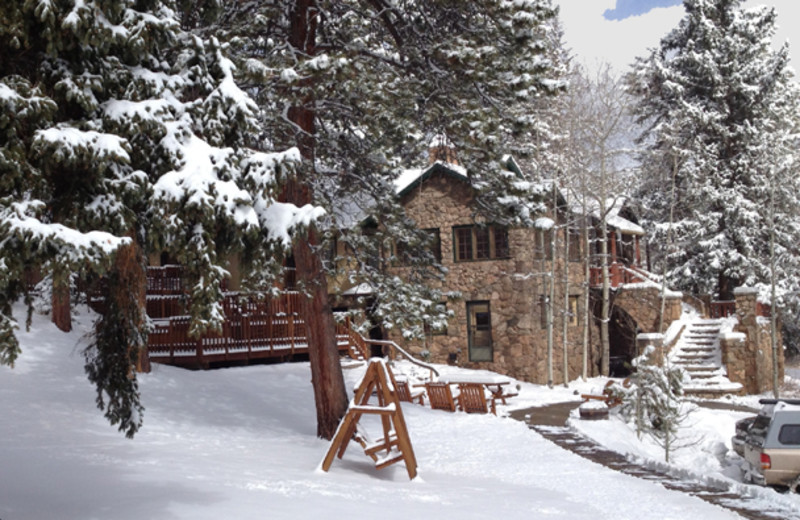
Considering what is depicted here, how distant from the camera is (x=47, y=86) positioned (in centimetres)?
581

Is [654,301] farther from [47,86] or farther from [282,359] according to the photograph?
[47,86]

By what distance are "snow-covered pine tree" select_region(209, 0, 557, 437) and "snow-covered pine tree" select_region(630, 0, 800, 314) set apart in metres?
18.0

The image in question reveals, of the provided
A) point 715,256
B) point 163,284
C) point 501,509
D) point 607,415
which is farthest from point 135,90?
point 715,256

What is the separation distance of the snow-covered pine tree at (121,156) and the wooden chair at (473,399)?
11633mm

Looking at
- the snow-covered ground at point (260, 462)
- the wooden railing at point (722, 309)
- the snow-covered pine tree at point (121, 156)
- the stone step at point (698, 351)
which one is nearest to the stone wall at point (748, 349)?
the stone step at point (698, 351)

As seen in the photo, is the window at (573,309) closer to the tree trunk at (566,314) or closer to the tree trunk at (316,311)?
the tree trunk at (566,314)

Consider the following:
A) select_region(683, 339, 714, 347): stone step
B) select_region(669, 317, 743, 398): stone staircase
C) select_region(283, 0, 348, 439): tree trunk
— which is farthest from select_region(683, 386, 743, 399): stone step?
select_region(283, 0, 348, 439): tree trunk

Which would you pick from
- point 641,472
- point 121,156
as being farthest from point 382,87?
point 121,156

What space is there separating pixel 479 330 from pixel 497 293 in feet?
5.04

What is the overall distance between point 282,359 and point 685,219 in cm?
1847

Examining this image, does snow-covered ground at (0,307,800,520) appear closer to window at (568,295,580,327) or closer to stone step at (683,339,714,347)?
stone step at (683,339,714,347)

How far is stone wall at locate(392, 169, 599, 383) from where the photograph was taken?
26.3 meters

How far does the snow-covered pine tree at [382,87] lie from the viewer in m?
11.7

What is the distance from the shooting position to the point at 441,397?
58.1ft
